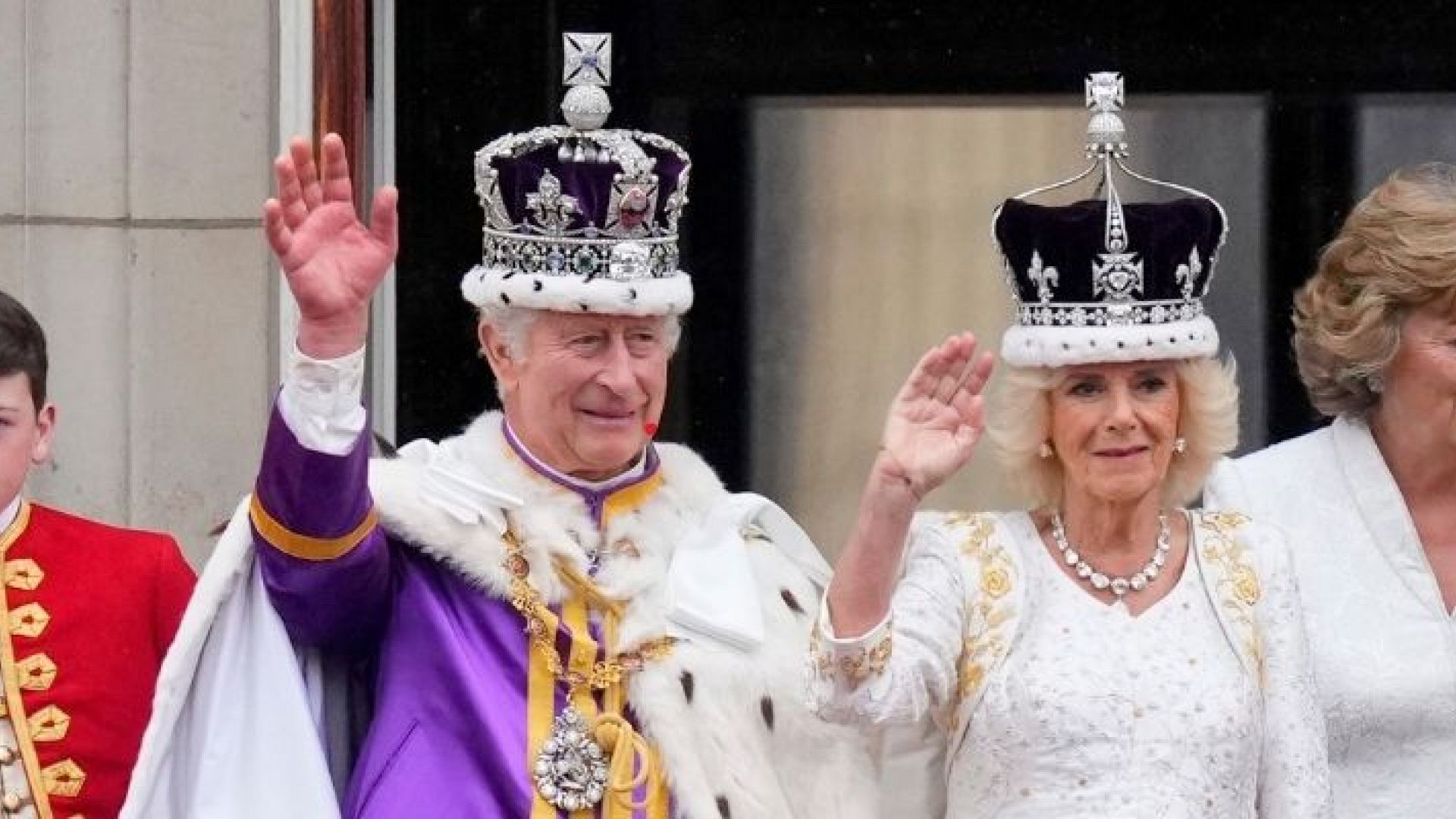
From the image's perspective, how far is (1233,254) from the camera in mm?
7469

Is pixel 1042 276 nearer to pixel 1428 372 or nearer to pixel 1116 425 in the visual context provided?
pixel 1116 425

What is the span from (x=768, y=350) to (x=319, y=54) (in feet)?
4.11

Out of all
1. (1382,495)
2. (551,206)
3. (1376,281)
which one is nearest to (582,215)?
(551,206)

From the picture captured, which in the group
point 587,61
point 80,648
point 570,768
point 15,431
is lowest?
point 570,768

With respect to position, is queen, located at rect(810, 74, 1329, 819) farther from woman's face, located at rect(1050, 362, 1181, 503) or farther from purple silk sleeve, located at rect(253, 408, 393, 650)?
purple silk sleeve, located at rect(253, 408, 393, 650)

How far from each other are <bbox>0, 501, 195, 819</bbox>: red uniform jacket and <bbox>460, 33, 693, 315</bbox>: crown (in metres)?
0.65

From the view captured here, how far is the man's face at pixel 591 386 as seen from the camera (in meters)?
4.84

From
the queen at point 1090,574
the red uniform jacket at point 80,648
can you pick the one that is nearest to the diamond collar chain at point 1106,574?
the queen at point 1090,574

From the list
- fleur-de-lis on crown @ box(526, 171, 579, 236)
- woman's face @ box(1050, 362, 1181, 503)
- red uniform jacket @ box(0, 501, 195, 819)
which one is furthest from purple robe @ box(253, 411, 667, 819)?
woman's face @ box(1050, 362, 1181, 503)

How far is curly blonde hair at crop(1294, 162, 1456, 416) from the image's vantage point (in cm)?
512

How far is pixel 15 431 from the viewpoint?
192 inches

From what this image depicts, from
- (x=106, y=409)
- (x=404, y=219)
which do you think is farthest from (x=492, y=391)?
(x=106, y=409)

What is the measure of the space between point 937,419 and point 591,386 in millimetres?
559

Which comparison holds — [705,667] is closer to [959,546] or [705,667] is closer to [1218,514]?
[959,546]
